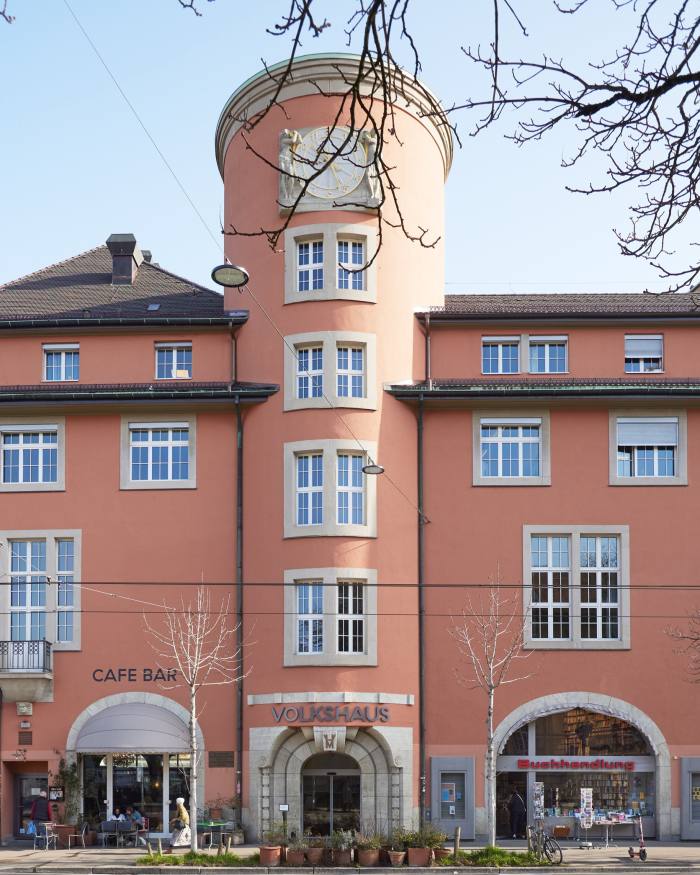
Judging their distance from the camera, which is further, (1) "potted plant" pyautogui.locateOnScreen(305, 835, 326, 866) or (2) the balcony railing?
(2) the balcony railing

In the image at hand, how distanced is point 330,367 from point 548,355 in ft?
20.2

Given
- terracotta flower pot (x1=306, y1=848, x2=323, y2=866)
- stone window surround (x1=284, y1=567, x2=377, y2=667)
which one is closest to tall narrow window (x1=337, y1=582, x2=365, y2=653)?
stone window surround (x1=284, y1=567, x2=377, y2=667)

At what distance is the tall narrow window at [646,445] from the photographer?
117ft

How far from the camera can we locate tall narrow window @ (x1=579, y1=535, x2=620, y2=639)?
34688 millimetres

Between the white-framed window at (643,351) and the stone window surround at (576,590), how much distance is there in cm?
465

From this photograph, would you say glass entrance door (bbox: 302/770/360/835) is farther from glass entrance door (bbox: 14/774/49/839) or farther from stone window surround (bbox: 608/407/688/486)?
stone window surround (bbox: 608/407/688/486)

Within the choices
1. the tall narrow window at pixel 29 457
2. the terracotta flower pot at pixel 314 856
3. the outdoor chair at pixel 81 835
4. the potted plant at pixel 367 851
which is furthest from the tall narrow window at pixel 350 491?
the outdoor chair at pixel 81 835

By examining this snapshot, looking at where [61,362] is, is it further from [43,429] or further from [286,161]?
[286,161]

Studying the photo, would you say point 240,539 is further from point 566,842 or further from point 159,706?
point 566,842

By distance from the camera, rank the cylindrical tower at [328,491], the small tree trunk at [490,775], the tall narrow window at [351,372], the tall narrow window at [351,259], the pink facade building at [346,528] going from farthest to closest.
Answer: the tall narrow window at [351,259] → the tall narrow window at [351,372] → the pink facade building at [346,528] → the cylindrical tower at [328,491] → the small tree trunk at [490,775]

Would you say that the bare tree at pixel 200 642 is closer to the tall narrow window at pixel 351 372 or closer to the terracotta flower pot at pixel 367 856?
the tall narrow window at pixel 351 372

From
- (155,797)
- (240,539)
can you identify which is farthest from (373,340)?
(155,797)

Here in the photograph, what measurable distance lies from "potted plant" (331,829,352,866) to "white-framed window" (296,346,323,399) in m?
11.5

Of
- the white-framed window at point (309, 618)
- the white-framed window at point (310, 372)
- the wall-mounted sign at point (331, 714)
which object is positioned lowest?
the wall-mounted sign at point (331, 714)
